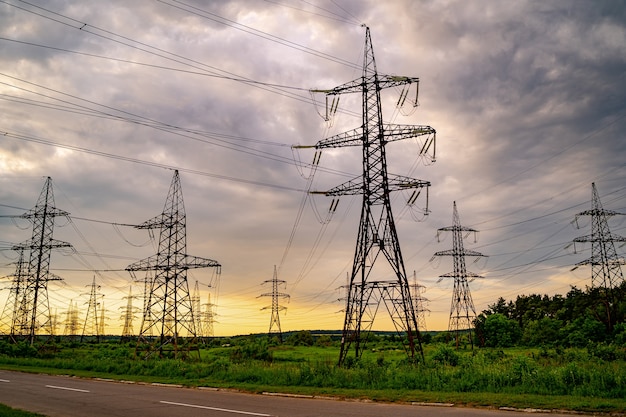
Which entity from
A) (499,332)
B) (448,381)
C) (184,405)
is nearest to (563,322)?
(499,332)

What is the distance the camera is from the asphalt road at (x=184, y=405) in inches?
628

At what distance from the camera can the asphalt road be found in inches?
628

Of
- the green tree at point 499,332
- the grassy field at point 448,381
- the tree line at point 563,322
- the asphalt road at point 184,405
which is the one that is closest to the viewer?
the asphalt road at point 184,405

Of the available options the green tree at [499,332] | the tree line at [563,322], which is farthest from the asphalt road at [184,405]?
the green tree at [499,332]

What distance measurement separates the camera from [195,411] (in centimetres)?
1659

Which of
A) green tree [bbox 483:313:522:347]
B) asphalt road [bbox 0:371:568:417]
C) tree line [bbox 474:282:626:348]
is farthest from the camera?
green tree [bbox 483:313:522:347]

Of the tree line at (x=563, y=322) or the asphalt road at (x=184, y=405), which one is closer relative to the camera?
the asphalt road at (x=184, y=405)

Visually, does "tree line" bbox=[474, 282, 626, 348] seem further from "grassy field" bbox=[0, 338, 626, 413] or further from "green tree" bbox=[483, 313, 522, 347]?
"grassy field" bbox=[0, 338, 626, 413]

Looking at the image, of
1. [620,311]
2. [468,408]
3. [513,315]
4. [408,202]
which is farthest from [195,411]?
[513,315]

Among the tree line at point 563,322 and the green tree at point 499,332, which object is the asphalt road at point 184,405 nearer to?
the tree line at point 563,322

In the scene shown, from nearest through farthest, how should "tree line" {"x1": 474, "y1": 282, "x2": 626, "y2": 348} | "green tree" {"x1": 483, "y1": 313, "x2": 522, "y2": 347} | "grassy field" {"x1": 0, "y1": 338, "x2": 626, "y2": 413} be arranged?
1. "grassy field" {"x1": 0, "y1": 338, "x2": 626, "y2": 413}
2. "tree line" {"x1": 474, "y1": 282, "x2": 626, "y2": 348}
3. "green tree" {"x1": 483, "y1": 313, "x2": 522, "y2": 347}

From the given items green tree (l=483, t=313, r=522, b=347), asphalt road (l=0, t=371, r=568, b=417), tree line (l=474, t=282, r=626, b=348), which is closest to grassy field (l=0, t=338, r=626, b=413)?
asphalt road (l=0, t=371, r=568, b=417)

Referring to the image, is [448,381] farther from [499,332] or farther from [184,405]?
[499,332]

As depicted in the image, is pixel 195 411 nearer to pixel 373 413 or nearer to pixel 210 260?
pixel 373 413
